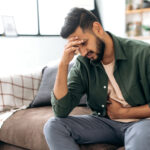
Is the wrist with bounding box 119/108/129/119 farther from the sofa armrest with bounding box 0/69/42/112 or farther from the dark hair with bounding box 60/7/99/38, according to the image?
the sofa armrest with bounding box 0/69/42/112

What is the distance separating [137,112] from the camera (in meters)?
1.27

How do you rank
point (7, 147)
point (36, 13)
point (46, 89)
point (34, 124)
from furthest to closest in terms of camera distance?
1. point (36, 13)
2. point (46, 89)
3. point (7, 147)
4. point (34, 124)

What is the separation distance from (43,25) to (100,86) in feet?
7.87

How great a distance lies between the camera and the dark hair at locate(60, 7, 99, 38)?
1295 millimetres

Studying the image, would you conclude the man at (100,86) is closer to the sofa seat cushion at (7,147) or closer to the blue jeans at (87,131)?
the blue jeans at (87,131)

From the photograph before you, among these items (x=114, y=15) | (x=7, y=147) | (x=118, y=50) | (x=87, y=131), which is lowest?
(x=7, y=147)

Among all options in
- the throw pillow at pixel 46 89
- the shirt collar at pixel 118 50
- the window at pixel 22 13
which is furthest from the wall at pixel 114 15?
the shirt collar at pixel 118 50

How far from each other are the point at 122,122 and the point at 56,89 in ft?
→ 1.36

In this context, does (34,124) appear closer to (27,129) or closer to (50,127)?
(27,129)

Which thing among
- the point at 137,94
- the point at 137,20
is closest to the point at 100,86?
the point at 137,94

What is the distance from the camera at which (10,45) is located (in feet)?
10.0

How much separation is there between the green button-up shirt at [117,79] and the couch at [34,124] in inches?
10.1

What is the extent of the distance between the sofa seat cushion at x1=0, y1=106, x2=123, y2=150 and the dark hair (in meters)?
0.69

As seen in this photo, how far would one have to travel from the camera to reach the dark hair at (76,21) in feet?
4.25
